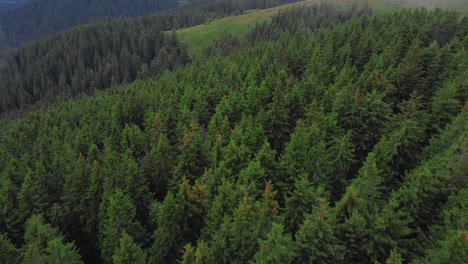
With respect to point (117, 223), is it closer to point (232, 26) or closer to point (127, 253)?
point (127, 253)

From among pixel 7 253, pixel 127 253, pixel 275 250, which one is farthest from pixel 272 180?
pixel 7 253

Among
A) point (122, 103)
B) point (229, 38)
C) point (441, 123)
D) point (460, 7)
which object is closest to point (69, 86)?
point (229, 38)

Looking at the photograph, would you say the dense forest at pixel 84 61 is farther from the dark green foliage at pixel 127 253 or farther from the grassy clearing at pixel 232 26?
the dark green foliage at pixel 127 253

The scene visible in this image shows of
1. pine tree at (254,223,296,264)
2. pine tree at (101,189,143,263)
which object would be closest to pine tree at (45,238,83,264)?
pine tree at (101,189,143,263)

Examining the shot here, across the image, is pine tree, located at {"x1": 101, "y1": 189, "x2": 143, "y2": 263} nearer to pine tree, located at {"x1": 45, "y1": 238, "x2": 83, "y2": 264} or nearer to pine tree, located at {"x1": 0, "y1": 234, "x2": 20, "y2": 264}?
pine tree, located at {"x1": 45, "y1": 238, "x2": 83, "y2": 264}

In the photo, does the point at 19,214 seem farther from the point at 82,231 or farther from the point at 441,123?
the point at 441,123
